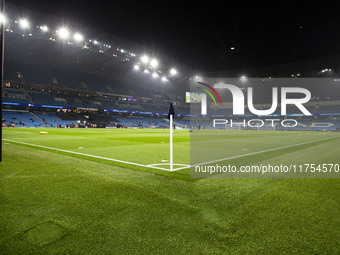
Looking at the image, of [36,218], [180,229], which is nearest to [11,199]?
[36,218]

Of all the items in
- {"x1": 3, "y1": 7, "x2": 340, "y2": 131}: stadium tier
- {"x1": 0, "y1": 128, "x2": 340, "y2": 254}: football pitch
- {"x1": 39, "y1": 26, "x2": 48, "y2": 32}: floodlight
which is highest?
{"x1": 39, "y1": 26, "x2": 48, "y2": 32}: floodlight

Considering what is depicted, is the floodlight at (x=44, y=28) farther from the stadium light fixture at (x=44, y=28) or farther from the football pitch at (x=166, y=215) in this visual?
the football pitch at (x=166, y=215)

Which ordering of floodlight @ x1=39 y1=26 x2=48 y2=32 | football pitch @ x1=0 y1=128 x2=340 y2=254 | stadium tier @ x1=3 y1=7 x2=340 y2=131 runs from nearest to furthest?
football pitch @ x1=0 y1=128 x2=340 y2=254, floodlight @ x1=39 y1=26 x2=48 y2=32, stadium tier @ x1=3 y1=7 x2=340 y2=131

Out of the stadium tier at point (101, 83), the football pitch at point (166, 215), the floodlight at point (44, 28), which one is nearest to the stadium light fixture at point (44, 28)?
the floodlight at point (44, 28)

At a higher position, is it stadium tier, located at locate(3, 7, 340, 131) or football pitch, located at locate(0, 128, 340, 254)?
stadium tier, located at locate(3, 7, 340, 131)

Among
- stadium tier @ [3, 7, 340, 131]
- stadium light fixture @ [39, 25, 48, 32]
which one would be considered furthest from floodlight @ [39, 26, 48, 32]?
stadium tier @ [3, 7, 340, 131]

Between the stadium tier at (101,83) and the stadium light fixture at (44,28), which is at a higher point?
the stadium light fixture at (44,28)

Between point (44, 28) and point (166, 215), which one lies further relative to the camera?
point (44, 28)

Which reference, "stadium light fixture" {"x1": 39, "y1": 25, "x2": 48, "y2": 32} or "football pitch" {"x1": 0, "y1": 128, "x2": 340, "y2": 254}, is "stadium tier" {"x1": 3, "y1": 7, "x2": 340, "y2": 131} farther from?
"football pitch" {"x1": 0, "y1": 128, "x2": 340, "y2": 254}

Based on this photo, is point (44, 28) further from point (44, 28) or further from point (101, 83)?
point (101, 83)

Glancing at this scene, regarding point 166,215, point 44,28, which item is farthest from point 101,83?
point 166,215

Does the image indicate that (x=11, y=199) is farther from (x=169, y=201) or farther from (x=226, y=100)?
(x=226, y=100)

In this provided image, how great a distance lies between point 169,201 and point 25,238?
70.9 inches

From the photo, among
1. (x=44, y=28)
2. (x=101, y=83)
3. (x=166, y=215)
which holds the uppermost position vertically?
(x=44, y=28)
